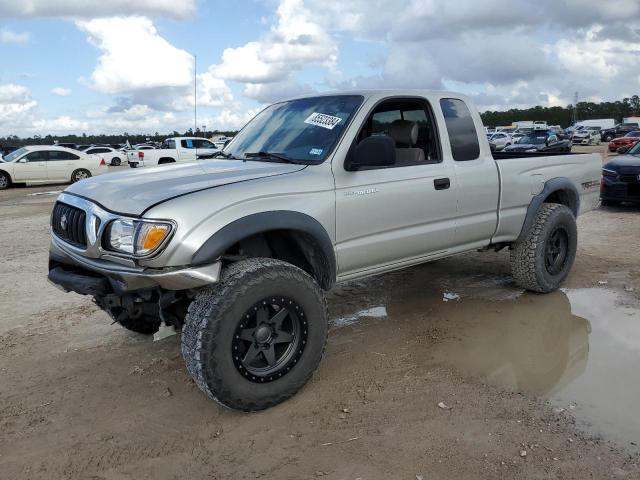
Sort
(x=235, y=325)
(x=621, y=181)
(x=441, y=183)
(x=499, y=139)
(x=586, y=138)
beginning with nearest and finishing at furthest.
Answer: (x=235, y=325), (x=441, y=183), (x=621, y=181), (x=499, y=139), (x=586, y=138)

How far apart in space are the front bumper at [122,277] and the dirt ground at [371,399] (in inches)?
31.5

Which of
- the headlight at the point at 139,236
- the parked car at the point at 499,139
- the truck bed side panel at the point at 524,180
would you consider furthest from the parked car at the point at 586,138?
the headlight at the point at 139,236

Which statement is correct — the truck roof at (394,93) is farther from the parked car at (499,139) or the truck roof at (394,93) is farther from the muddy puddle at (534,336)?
the parked car at (499,139)

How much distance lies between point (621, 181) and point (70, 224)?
404 inches

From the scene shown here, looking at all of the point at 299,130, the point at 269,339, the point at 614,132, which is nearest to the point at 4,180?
the point at 299,130

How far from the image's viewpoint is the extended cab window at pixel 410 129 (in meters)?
4.55

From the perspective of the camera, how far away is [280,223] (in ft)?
11.0

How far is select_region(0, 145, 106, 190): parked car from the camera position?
1986cm

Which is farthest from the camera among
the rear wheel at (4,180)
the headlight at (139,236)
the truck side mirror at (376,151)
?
the rear wheel at (4,180)

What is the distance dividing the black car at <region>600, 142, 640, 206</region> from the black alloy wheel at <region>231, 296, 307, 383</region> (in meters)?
8.99

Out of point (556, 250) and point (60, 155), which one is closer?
point (556, 250)

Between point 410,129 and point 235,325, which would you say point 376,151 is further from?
point 235,325

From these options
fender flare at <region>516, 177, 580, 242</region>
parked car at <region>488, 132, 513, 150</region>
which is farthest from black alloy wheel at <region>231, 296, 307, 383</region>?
parked car at <region>488, 132, 513, 150</region>

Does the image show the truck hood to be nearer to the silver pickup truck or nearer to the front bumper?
the silver pickup truck
